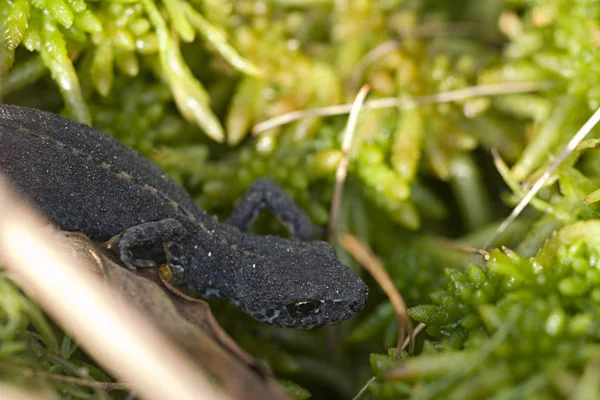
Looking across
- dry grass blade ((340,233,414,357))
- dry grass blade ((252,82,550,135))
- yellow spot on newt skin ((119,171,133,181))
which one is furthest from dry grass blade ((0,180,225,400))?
dry grass blade ((252,82,550,135))

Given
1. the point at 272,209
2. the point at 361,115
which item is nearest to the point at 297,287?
the point at 272,209

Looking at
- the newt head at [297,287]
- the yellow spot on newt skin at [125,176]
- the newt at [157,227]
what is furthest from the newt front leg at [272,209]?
the yellow spot on newt skin at [125,176]

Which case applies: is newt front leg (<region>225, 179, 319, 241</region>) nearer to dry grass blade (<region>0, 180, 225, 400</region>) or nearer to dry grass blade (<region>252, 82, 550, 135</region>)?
dry grass blade (<region>252, 82, 550, 135</region>)

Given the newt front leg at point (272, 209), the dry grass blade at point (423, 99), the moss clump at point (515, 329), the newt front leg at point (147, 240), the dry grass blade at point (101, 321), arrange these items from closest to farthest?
the moss clump at point (515, 329) → the dry grass blade at point (101, 321) → the newt front leg at point (147, 240) → the newt front leg at point (272, 209) → the dry grass blade at point (423, 99)

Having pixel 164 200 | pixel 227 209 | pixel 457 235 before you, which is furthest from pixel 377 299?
pixel 164 200

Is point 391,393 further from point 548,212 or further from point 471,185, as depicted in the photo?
point 471,185

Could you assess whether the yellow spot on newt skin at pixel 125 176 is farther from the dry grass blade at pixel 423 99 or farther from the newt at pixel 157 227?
the dry grass blade at pixel 423 99
